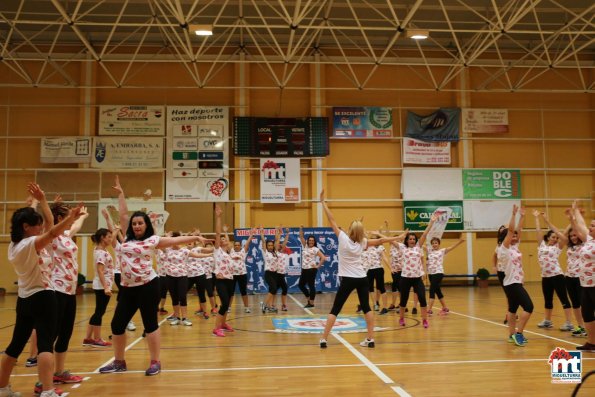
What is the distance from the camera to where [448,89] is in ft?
71.1

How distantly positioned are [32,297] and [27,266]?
294mm

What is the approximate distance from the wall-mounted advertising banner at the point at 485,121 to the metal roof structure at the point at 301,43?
1069 millimetres

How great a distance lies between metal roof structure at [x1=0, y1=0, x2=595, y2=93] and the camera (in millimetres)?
18703

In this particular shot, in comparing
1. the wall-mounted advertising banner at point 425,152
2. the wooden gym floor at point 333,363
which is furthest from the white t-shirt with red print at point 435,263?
the wall-mounted advertising banner at point 425,152

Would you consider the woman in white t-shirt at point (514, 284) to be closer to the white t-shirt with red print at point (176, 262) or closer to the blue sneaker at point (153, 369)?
the blue sneaker at point (153, 369)

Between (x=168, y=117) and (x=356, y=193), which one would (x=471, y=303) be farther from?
(x=168, y=117)

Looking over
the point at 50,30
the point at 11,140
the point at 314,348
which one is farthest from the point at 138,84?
the point at 314,348

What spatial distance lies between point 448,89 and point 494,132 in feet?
8.54

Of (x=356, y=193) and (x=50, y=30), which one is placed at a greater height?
(x=50, y=30)

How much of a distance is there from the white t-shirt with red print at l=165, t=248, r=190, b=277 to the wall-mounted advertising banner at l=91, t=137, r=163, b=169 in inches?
402

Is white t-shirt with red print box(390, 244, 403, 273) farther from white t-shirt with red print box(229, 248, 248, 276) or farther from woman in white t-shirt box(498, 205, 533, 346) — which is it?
woman in white t-shirt box(498, 205, 533, 346)

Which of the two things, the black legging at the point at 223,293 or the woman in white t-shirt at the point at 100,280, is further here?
the black legging at the point at 223,293

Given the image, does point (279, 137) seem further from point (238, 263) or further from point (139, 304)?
point (139, 304)

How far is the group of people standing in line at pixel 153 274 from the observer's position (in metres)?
4.47
